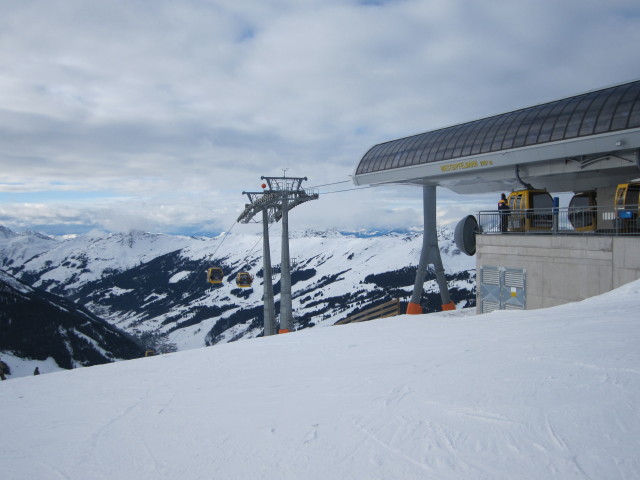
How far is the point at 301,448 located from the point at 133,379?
5.47m

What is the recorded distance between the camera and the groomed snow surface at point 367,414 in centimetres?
444

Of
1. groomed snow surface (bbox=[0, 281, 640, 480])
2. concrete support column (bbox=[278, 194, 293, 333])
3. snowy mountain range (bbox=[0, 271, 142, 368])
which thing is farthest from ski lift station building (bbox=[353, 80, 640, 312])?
snowy mountain range (bbox=[0, 271, 142, 368])

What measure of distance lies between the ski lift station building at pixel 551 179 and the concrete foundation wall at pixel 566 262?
0.03m

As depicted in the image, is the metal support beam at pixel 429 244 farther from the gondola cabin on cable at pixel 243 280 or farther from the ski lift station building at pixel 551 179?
the gondola cabin on cable at pixel 243 280

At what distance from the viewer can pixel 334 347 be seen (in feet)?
33.6

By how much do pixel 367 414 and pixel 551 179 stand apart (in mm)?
18836

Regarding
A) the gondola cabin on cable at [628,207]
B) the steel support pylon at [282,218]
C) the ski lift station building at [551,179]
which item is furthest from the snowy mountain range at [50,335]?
the gondola cabin on cable at [628,207]

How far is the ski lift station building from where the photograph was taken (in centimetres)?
1443

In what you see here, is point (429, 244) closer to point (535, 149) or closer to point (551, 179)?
point (551, 179)

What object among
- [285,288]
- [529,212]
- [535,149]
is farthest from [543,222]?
[285,288]

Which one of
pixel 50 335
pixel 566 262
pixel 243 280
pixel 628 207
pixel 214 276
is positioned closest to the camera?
pixel 566 262

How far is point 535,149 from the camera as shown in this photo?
60.4ft

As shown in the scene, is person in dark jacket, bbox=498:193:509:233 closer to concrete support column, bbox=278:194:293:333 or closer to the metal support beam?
the metal support beam

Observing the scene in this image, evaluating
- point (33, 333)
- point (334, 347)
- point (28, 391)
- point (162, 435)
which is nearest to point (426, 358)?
point (334, 347)
